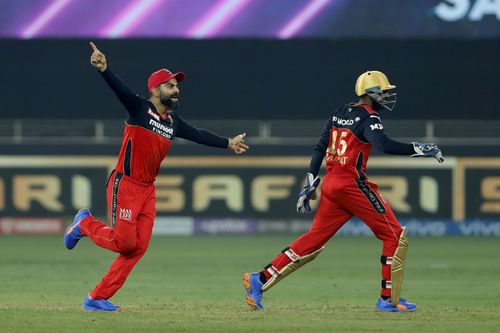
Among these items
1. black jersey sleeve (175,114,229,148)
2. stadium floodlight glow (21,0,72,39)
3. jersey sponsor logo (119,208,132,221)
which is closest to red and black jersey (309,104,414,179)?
black jersey sleeve (175,114,229,148)

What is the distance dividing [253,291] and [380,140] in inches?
66.9

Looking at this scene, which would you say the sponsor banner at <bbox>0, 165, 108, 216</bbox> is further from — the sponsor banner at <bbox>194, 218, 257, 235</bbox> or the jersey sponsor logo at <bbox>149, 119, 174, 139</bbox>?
the jersey sponsor logo at <bbox>149, 119, 174, 139</bbox>

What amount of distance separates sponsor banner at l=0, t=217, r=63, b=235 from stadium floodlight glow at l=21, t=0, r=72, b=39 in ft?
14.8

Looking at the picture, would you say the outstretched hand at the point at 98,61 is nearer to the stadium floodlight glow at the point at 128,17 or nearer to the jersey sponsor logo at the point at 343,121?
the jersey sponsor logo at the point at 343,121

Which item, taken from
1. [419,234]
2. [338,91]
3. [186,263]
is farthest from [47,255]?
[338,91]

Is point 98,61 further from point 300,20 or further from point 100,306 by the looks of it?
point 300,20

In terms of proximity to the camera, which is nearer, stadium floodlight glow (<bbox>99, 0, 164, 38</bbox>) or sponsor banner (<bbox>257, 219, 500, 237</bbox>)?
sponsor banner (<bbox>257, 219, 500, 237</bbox>)

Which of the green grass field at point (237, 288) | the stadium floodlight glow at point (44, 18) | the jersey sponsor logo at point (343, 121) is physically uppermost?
the stadium floodlight glow at point (44, 18)

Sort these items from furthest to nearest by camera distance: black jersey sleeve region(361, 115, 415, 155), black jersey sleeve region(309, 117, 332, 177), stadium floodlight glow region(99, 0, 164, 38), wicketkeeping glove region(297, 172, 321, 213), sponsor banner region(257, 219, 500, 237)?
stadium floodlight glow region(99, 0, 164, 38) → sponsor banner region(257, 219, 500, 237) → wicketkeeping glove region(297, 172, 321, 213) → black jersey sleeve region(309, 117, 332, 177) → black jersey sleeve region(361, 115, 415, 155)

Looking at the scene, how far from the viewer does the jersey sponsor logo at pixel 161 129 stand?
10.4m

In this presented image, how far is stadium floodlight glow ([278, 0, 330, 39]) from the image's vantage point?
27.1 meters

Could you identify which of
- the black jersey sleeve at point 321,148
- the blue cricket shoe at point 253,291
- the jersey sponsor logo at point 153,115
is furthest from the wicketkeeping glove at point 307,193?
the jersey sponsor logo at point 153,115

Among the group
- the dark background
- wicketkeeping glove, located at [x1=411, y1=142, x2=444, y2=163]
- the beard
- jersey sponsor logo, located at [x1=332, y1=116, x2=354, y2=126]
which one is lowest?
wicketkeeping glove, located at [x1=411, y1=142, x2=444, y2=163]

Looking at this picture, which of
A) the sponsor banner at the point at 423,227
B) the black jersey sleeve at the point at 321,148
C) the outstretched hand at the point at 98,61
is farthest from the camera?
the sponsor banner at the point at 423,227
